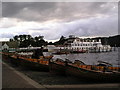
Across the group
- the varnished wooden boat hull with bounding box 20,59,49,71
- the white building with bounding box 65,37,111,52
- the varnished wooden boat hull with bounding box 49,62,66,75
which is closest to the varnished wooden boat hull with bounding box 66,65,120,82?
the varnished wooden boat hull with bounding box 49,62,66,75

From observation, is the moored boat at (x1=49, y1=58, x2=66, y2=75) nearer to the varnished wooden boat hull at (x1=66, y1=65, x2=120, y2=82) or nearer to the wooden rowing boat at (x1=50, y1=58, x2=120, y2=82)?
the wooden rowing boat at (x1=50, y1=58, x2=120, y2=82)

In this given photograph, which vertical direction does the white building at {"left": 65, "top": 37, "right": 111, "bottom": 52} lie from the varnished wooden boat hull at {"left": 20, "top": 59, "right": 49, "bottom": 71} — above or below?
above

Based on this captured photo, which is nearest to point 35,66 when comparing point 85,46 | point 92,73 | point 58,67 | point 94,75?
point 58,67

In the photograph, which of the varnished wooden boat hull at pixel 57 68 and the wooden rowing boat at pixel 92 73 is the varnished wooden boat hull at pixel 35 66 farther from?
the wooden rowing boat at pixel 92 73

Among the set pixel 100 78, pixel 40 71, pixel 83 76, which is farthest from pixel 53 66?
pixel 100 78

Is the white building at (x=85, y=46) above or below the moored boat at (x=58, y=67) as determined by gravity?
above

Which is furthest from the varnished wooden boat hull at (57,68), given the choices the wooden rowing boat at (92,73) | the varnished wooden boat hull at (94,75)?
the varnished wooden boat hull at (94,75)

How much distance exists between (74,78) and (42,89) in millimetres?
3877

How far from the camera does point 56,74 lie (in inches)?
513

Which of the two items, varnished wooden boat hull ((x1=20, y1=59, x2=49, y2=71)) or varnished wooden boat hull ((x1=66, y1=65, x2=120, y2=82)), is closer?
varnished wooden boat hull ((x1=66, y1=65, x2=120, y2=82))

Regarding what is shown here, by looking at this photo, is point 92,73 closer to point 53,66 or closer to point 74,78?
point 74,78

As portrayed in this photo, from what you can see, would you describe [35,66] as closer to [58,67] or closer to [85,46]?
[58,67]

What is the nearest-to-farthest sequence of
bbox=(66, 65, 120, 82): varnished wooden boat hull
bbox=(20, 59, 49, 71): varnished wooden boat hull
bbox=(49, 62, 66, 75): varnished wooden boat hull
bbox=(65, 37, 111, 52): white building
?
bbox=(66, 65, 120, 82): varnished wooden boat hull < bbox=(49, 62, 66, 75): varnished wooden boat hull < bbox=(20, 59, 49, 71): varnished wooden boat hull < bbox=(65, 37, 111, 52): white building

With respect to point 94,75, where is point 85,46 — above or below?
above
